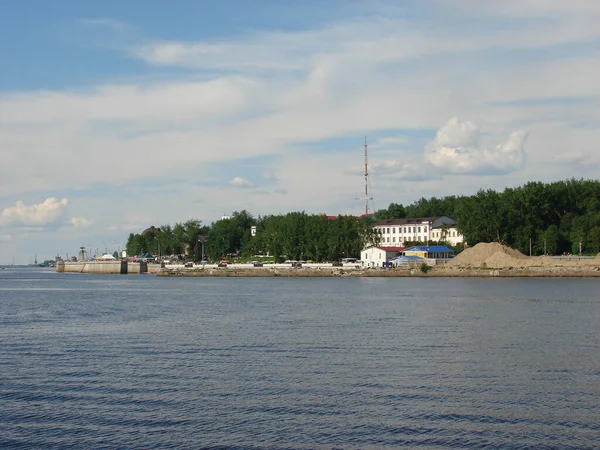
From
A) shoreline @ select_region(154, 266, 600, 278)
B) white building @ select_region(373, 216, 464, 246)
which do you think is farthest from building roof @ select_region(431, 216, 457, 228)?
shoreline @ select_region(154, 266, 600, 278)

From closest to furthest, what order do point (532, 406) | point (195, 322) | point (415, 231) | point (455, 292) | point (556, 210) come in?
1. point (532, 406)
2. point (195, 322)
3. point (455, 292)
4. point (556, 210)
5. point (415, 231)

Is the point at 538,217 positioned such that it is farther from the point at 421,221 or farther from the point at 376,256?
the point at 421,221

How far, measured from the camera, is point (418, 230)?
176m

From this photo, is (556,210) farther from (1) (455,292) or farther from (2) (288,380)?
(2) (288,380)

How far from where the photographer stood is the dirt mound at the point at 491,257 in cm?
11581

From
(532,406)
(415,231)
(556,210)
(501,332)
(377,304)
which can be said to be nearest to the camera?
(532,406)

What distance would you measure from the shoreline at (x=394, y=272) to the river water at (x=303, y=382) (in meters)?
65.7

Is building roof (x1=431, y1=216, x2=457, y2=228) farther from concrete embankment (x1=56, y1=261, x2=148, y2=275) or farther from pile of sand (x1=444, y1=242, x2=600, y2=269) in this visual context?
concrete embankment (x1=56, y1=261, x2=148, y2=275)

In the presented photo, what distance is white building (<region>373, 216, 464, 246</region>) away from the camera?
168000 millimetres

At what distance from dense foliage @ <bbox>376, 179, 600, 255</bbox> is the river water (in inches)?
3457

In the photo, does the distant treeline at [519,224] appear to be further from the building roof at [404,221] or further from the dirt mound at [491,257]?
the building roof at [404,221]

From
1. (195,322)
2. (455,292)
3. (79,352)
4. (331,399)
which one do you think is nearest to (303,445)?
(331,399)

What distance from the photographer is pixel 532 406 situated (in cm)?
2169

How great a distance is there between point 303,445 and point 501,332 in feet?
78.6
